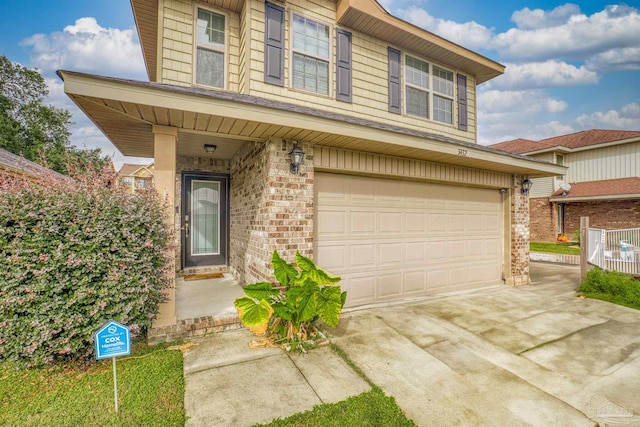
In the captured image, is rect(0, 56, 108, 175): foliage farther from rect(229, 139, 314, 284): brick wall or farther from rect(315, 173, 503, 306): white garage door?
rect(315, 173, 503, 306): white garage door

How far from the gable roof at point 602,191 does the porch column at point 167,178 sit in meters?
16.2

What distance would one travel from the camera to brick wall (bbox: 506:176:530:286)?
6383mm

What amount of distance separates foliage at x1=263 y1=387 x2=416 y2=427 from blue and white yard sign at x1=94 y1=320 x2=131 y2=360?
50.9 inches

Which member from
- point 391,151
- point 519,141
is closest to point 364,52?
point 391,151

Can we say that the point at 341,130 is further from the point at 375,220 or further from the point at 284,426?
the point at 284,426

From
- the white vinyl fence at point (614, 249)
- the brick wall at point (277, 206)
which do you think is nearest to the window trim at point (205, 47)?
the brick wall at point (277, 206)

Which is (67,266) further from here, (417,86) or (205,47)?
(417,86)

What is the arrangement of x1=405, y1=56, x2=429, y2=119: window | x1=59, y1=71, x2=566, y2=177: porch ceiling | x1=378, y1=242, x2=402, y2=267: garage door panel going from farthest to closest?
x1=405, y1=56, x2=429, y2=119: window, x1=378, y1=242, x2=402, y2=267: garage door panel, x1=59, y1=71, x2=566, y2=177: porch ceiling

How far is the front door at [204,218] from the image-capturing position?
6320 millimetres

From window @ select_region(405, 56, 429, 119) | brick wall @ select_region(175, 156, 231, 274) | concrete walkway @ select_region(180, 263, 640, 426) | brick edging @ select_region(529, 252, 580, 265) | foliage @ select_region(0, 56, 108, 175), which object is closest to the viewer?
concrete walkway @ select_region(180, 263, 640, 426)

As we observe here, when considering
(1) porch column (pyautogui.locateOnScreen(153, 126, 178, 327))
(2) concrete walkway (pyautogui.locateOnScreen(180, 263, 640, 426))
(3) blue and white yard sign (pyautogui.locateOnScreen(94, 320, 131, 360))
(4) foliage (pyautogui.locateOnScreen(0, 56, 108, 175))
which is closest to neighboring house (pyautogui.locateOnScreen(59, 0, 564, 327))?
(1) porch column (pyautogui.locateOnScreen(153, 126, 178, 327))

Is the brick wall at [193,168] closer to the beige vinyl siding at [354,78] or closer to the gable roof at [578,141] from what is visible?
the beige vinyl siding at [354,78]

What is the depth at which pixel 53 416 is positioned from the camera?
2.09 meters

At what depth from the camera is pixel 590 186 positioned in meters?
13.4
